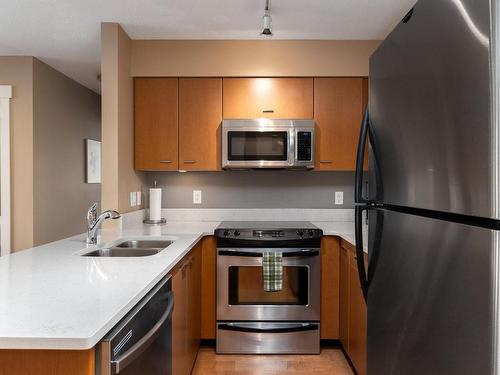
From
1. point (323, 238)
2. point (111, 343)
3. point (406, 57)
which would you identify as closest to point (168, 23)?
point (323, 238)

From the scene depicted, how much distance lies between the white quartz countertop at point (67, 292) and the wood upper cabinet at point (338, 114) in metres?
1.55

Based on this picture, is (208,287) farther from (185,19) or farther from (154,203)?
(185,19)

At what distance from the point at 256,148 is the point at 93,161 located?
2.75m

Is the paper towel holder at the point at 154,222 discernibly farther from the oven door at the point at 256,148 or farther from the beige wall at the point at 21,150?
the beige wall at the point at 21,150

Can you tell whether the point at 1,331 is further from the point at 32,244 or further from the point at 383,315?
the point at 32,244

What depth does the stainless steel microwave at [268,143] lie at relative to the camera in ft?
9.37

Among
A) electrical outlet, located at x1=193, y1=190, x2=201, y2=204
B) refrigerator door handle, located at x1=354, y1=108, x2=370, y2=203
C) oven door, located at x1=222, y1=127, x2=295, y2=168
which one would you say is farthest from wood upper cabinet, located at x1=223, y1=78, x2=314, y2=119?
refrigerator door handle, located at x1=354, y1=108, x2=370, y2=203

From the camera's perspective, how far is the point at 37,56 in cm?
340

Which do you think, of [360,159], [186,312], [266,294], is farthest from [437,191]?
[266,294]

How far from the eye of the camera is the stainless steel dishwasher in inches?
35.9

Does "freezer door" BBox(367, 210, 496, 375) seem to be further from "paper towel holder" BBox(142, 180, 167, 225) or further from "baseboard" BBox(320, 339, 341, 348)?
"paper towel holder" BBox(142, 180, 167, 225)

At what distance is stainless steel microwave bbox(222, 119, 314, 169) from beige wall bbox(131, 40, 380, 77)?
44cm

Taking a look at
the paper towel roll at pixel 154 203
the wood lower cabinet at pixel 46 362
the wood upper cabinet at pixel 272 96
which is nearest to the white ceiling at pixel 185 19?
the wood upper cabinet at pixel 272 96

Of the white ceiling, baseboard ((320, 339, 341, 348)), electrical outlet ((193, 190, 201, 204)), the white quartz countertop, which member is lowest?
baseboard ((320, 339, 341, 348))
